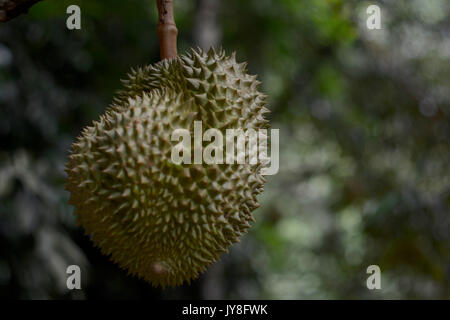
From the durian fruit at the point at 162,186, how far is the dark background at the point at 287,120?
139 cm

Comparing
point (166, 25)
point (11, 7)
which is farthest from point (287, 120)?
point (11, 7)

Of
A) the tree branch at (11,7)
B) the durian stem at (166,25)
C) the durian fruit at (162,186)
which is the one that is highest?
the durian stem at (166,25)

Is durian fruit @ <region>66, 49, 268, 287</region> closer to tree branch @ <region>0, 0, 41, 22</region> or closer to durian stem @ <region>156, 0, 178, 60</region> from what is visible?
durian stem @ <region>156, 0, 178, 60</region>

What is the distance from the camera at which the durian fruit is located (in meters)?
1.15

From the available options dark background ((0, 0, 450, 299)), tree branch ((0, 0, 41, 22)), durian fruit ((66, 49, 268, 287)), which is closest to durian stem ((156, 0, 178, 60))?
durian fruit ((66, 49, 268, 287))

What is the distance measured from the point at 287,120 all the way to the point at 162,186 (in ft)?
14.9

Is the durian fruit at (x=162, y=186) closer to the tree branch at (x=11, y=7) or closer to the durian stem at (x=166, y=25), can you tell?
the durian stem at (x=166, y=25)

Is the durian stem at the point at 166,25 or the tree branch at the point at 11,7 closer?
the tree branch at the point at 11,7

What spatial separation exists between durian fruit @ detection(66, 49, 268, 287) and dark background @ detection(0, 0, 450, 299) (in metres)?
1.39

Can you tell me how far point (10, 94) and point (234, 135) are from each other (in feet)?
7.68

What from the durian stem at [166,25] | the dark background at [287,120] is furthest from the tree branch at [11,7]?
the dark background at [287,120]

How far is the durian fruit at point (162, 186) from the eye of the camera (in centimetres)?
115

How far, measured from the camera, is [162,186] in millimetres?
1164

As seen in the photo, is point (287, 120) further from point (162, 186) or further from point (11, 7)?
point (11, 7)
